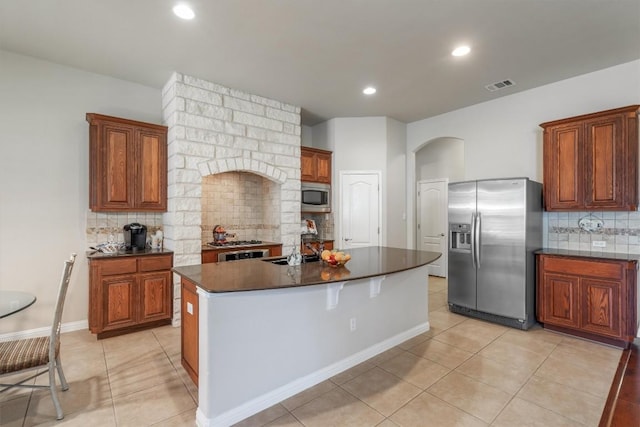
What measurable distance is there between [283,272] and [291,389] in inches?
33.5

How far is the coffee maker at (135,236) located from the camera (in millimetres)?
3709

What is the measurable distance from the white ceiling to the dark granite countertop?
210cm

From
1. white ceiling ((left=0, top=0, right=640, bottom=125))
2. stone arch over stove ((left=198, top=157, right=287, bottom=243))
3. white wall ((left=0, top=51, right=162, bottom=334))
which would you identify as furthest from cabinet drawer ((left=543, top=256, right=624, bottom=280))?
white wall ((left=0, top=51, right=162, bottom=334))

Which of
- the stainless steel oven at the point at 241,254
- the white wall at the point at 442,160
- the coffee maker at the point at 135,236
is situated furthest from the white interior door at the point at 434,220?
the coffee maker at the point at 135,236

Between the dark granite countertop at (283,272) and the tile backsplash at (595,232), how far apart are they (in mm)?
1959

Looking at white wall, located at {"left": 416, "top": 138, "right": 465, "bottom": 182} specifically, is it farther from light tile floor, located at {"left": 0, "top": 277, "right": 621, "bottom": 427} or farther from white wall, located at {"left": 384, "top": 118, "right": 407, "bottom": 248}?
light tile floor, located at {"left": 0, "top": 277, "right": 621, "bottom": 427}

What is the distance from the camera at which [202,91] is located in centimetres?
386

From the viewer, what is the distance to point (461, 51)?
10.5 ft

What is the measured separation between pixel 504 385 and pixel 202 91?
4.29 metres

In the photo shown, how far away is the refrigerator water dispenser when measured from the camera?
401cm

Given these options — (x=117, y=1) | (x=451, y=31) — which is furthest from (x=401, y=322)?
(x=117, y=1)

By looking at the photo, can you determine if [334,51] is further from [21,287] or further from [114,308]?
[21,287]

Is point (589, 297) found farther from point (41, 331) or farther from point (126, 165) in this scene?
point (41, 331)

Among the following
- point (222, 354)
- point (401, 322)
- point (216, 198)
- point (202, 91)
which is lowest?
point (401, 322)
